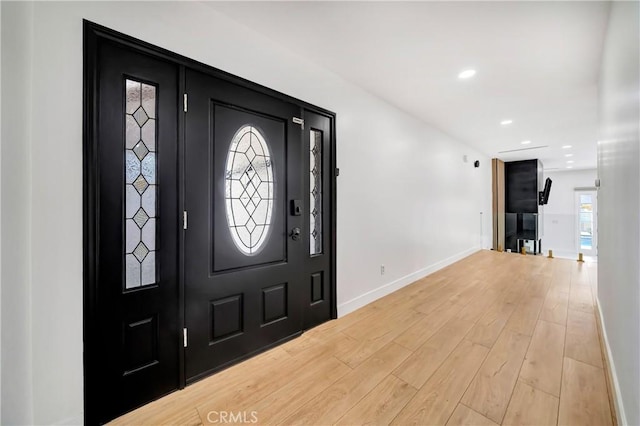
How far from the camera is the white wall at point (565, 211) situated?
9133mm

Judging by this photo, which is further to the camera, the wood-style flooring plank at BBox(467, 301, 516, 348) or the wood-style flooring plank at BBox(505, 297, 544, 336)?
the wood-style flooring plank at BBox(505, 297, 544, 336)

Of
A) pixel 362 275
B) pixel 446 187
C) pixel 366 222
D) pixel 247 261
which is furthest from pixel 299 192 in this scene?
pixel 446 187

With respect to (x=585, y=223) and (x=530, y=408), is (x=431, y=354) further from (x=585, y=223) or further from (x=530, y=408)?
(x=585, y=223)

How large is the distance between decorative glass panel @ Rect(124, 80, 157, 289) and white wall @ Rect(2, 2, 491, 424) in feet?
0.73

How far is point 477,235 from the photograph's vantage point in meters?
6.65

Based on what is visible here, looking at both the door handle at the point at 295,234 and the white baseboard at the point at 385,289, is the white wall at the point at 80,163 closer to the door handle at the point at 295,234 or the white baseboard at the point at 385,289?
the white baseboard at the point at 385,289

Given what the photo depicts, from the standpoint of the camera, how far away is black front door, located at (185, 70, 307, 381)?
1835mm

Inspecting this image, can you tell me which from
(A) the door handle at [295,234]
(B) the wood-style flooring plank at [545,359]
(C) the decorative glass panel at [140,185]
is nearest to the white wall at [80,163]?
(C) the decorative glass panel at [140,185]

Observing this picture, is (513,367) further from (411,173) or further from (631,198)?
(411,173)

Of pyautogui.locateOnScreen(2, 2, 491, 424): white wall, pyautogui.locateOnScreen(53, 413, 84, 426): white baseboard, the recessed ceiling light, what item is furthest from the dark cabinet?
pyautogui.locateOnScreen(53, 413, 84, 426): white baseboard

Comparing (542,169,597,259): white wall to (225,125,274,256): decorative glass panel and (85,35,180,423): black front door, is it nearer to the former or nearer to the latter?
(225,125,274,256): decorative glass panel

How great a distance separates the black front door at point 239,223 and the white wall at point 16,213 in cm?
73

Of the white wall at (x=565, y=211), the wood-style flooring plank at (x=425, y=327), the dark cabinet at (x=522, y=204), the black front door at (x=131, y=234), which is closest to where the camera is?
the black front door at (x=131, y=234)

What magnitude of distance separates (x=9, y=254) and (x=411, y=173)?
4.18 meters
